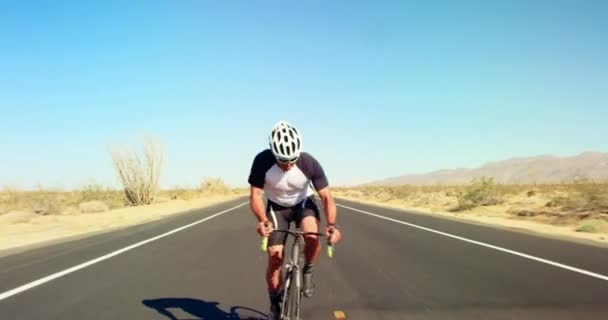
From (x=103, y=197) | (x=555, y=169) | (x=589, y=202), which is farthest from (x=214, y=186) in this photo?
(x=555, y=169)

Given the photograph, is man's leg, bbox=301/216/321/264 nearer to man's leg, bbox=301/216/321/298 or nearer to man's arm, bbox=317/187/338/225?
man's leg, bbox=301/216/321/298

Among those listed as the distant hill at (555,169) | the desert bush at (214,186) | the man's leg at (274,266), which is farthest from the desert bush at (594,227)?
the distant hill at (555,169)

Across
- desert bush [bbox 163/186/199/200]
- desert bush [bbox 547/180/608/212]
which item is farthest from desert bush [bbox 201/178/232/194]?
desert bush [bbox 547/180/608/212]

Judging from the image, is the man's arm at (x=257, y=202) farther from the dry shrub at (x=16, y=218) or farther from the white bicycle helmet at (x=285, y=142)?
the dry shrub at (x=16, y=218)

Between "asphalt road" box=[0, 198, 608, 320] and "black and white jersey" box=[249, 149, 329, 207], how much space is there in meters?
1.70

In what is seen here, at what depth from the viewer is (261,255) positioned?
39.0 ft

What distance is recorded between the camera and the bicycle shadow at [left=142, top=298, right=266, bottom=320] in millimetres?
6259

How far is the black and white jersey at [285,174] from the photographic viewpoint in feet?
17.6

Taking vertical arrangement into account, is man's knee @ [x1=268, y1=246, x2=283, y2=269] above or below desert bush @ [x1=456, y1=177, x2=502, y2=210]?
above

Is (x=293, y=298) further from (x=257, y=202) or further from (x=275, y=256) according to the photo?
(x=257, y=202)

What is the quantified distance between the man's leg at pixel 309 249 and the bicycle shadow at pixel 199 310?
1.07 m

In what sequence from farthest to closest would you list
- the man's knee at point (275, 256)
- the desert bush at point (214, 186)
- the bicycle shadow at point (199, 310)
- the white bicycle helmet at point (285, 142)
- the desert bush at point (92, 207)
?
the desert bush at point (214, 186) → the desert bush at point (92, 207) → the bicycle shadow at point (199, 310) → the man's knee at point (275, 256) → the white bicycle helmet at point (285, 142)

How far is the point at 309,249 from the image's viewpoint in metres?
5.37

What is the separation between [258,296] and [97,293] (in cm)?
223
